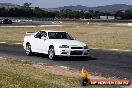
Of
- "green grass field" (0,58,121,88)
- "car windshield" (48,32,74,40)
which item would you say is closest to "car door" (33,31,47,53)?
"car windshield" (48,32,74,40)

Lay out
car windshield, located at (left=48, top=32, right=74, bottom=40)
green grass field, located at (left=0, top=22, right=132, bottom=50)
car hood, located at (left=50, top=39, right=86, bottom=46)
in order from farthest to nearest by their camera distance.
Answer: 1. green grass field, located at (left=0, top=22, right=132, bottom=50)
2. car windshield, located at (left=48, top=32, right=74, bottom=40)
3. car hood, located at (left=50, top=39, right=86, bottom=46)

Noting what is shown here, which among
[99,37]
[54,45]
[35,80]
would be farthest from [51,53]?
[99,37]

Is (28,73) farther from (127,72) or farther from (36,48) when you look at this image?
(36,48)

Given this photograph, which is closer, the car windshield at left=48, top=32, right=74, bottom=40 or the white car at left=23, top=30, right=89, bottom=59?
the white car at left=23, top=30, right=89, bottom=59

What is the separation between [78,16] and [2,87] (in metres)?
189

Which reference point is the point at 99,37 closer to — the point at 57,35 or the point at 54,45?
the point at 57,35

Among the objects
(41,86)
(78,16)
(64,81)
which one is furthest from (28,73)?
(78,16)

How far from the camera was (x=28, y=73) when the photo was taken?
1397 centimetres

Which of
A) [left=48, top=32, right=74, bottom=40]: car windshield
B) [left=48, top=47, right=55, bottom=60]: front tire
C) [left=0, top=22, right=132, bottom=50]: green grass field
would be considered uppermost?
[left=48, top=32, right=74, bottom=40]: car windshield

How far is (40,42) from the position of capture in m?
22.1

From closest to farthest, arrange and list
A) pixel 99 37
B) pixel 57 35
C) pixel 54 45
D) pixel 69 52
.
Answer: pixel 69 52 < pixel 54 45 < pixel 57 35 < pixel 99 37

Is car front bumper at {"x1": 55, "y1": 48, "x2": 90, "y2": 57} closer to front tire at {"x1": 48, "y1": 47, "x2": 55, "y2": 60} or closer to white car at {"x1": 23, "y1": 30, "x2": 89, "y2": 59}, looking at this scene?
white car at {"x1": 23, "y1": 30, "x2": 89, "y2": 59}

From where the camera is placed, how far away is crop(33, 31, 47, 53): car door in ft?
71.4

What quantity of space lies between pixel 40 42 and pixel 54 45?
1.57 m
